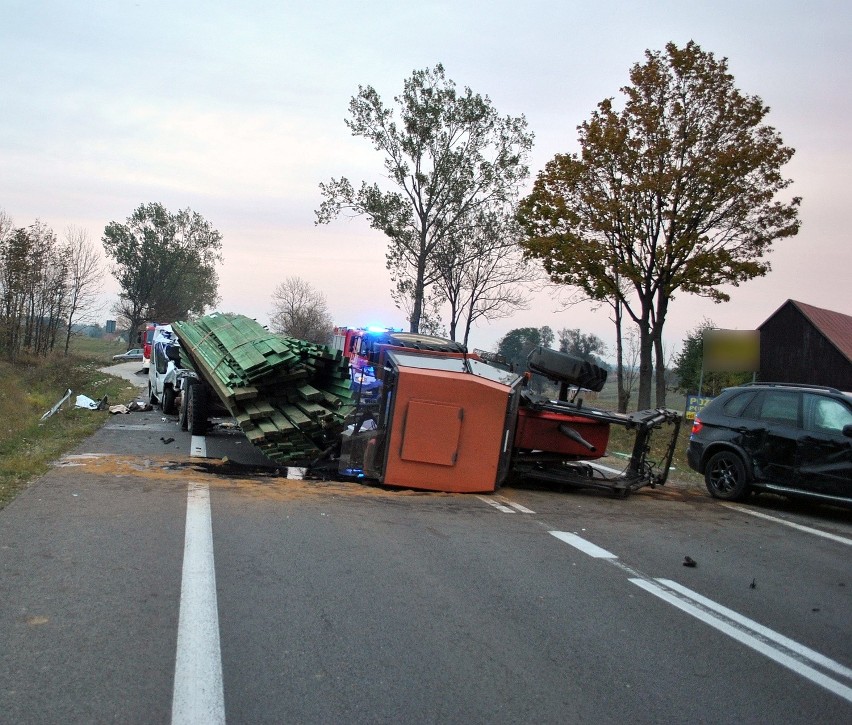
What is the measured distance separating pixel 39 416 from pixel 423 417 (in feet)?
39.2

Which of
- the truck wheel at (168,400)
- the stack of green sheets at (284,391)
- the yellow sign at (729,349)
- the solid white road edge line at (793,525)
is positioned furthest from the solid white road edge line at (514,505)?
the yellow sign at (729,349)

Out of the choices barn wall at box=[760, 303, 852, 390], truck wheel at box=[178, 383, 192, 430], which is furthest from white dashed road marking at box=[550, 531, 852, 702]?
barn wall at box=[760, 303, 852, 390]

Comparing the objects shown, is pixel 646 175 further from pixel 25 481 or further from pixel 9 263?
pixel 9 263

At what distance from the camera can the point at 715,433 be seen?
1124cm

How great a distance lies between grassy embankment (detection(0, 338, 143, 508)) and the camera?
9.92 m

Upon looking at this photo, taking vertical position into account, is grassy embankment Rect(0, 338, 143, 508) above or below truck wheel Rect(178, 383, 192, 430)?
below

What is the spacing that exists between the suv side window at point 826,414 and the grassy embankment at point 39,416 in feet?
31.9

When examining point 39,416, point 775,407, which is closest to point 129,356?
point 39,416

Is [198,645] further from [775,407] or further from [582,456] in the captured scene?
[775,407]

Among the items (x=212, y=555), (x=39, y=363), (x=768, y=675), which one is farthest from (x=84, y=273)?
(x=768, y=675)

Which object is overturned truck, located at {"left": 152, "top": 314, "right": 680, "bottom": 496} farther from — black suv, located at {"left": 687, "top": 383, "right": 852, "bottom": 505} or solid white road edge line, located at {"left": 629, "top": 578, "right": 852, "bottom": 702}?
solid white road edge line, located at {"left": 629, "top": 578, "right": 852, "bottom": 702}

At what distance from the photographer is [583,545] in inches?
296

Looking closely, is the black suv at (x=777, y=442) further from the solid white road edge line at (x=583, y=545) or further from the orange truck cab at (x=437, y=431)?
the solid white road edge line at (x=583, y=545)

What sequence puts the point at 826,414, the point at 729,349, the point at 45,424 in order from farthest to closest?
the point at 729,349, the point at 45,424, the point at 826,414
